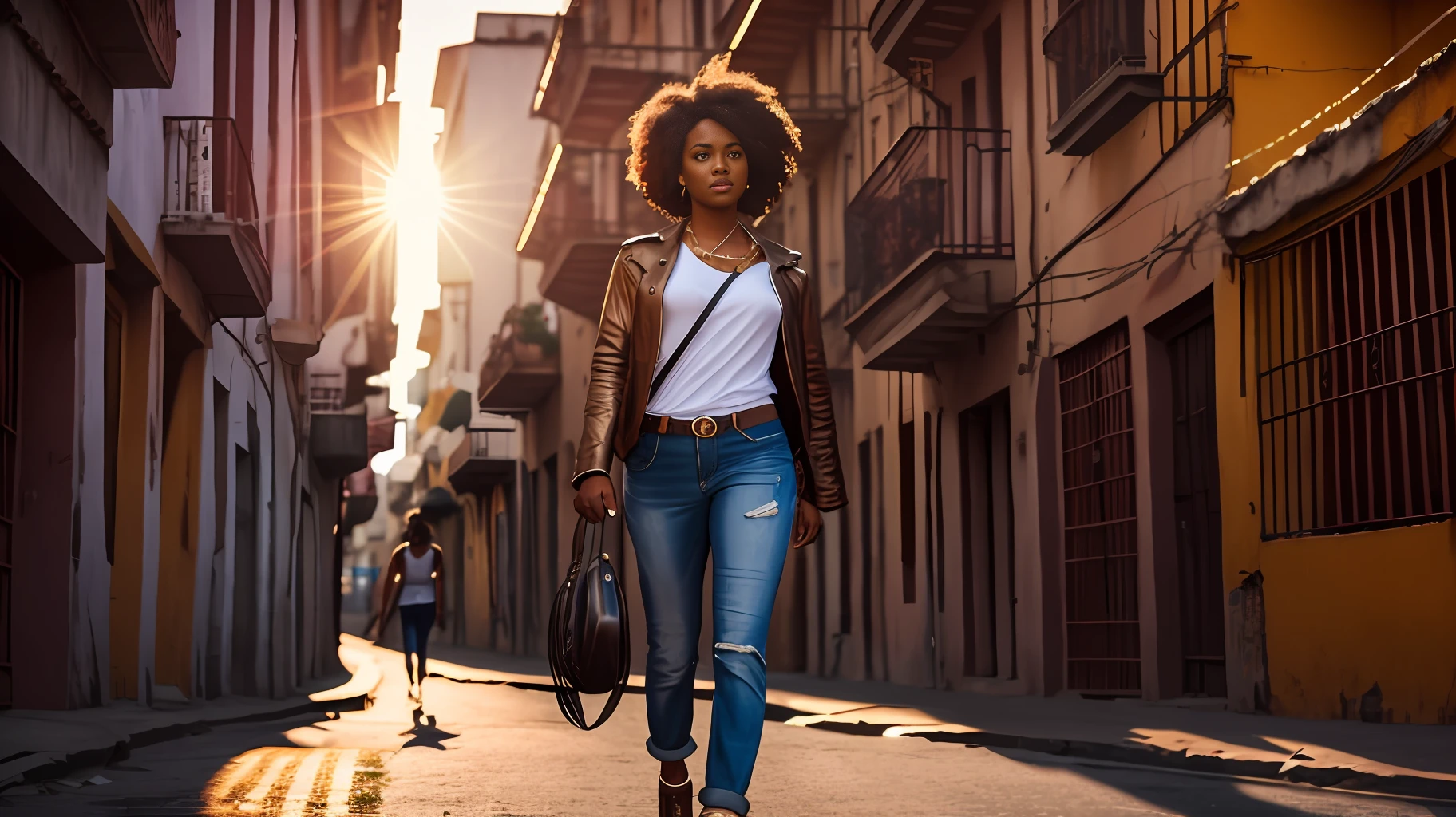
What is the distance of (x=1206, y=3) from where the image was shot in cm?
1171

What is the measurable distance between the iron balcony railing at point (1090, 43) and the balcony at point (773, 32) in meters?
9.17

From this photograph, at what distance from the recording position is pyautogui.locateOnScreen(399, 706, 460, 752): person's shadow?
9.73 metres

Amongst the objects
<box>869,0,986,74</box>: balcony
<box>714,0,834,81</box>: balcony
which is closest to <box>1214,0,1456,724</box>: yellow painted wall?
<box>869,0,986,74</box>: balcony

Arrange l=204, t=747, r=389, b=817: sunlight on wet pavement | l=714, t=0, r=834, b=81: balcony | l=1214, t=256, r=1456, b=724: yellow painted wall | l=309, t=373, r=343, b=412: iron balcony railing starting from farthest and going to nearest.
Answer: l=309, t=373, r=343, b=412: iron balcony railing, l=714, t=0, r=834, b=81: balcony, l=1214, t=256, r=1456, b=724: yellow painted wall, l=204, t=747, r=389, b=817: sunlight on wet pavement

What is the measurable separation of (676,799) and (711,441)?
940 mm

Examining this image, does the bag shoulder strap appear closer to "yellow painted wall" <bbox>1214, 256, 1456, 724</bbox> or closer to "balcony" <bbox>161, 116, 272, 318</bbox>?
"yellow painted wall" <bbox>1214, 256, 1456, 724</bbox>

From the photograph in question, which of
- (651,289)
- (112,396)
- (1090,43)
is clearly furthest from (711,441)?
(1090,43)

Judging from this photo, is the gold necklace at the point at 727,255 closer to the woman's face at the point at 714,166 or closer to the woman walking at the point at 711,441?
the woman walking at the point at 711,441

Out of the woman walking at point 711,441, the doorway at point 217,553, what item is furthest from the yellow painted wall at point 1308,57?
the doorway at point 217,553

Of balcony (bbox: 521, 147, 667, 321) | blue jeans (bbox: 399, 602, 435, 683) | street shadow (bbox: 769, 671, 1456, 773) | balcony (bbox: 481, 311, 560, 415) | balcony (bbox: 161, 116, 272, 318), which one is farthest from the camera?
balcony (bbox: 481, 311, 560, 415)

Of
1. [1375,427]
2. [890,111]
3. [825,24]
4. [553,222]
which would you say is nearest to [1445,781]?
[1375,427]

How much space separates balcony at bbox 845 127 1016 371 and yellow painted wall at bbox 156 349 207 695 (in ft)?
21.0

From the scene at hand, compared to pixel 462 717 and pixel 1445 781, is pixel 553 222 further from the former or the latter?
pixel 1445 781

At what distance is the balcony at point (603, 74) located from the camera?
90.6ft
